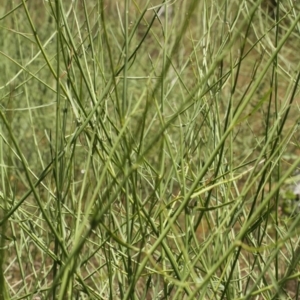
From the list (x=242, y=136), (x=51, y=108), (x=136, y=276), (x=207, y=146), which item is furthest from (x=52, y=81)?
(x=136, y=276)

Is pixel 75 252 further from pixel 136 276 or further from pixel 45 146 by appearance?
pixel 45 146

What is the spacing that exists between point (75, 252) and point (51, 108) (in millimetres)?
3049

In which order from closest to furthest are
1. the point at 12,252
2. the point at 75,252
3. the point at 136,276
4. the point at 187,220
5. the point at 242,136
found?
the point at 75,252 → the point at 136,276 → the point at 187,220 → the point at 12,252 → the point at 242,136

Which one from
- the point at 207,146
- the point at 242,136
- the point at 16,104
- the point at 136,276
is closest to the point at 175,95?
the point at 242,136

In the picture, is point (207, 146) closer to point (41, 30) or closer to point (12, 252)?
point (12, 252)

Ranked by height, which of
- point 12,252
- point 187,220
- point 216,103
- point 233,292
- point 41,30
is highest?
point 216,103

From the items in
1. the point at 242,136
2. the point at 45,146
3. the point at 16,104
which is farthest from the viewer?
the point at 242,136

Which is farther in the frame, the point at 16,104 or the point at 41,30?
the point at 41,30

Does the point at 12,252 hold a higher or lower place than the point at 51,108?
lower

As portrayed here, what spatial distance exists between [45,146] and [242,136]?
1150mm

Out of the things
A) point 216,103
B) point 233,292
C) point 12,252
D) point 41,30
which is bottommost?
point 12,252

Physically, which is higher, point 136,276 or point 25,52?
point 136,276

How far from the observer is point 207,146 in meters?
1.25

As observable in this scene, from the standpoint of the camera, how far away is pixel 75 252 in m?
0.74
